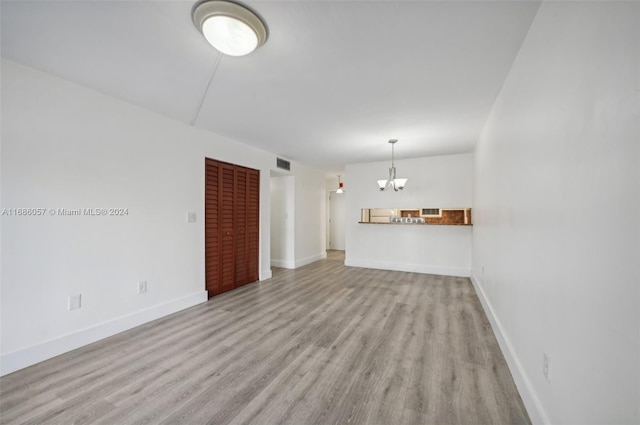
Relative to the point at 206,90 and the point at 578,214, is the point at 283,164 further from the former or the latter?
the point at 578,214

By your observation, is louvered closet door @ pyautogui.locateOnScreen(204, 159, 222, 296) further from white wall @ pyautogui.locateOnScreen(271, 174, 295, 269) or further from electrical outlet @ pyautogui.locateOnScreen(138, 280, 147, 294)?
white wall @ pyautogui.locateOnScreen(271, 174, 295, 269)

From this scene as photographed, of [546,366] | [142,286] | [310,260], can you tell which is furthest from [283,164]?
[546,366]

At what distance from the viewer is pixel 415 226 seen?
18.3ft

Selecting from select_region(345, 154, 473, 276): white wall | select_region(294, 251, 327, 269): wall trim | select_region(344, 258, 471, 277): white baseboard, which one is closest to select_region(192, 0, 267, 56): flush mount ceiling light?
select_region(345, 154, 473, 276): white wall

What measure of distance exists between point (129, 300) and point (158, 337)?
1.89ft

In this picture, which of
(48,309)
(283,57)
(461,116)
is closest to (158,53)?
(283,57)

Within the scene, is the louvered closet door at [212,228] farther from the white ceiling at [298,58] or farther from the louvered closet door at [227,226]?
the white ceiling at [298,58]

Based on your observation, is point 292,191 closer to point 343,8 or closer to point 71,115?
point 71,115

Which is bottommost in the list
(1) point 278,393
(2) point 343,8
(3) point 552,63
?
(1) point 278,393

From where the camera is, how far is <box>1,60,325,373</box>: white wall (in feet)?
6.79

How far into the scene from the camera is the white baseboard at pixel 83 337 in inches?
80.0

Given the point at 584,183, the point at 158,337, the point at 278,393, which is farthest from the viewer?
the point at 158,337

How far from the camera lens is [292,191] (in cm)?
592

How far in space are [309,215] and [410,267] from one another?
2.65 metres
